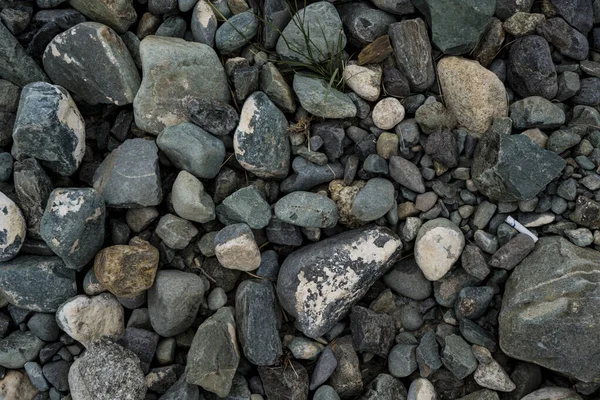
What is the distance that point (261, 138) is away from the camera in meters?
2.51

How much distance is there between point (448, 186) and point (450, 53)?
0.61 meters

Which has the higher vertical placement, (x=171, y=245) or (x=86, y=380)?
(x=171, y=245)

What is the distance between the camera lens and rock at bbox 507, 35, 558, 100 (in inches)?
97.3

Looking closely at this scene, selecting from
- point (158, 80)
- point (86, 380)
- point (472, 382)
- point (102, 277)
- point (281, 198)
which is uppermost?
point (158, 80)

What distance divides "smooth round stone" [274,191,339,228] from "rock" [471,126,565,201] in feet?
2.25

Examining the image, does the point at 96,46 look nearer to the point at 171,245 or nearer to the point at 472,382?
the point at 171,245

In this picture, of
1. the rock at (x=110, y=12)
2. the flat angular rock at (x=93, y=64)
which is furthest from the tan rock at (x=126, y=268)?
the rock at (x=110, y=12)

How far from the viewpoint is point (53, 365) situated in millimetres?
2486

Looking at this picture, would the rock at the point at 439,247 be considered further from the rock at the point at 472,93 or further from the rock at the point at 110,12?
the rock at the point at 110,12

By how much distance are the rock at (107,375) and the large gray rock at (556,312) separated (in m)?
1.55

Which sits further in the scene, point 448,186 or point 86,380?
point 448,186

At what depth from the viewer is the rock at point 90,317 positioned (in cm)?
239

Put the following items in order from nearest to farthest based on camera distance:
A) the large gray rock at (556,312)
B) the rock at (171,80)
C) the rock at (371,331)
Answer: the large gray rock at (556,312), the rock at (371,331), the rock at (171,80)

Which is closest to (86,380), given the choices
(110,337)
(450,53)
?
(110,337)
